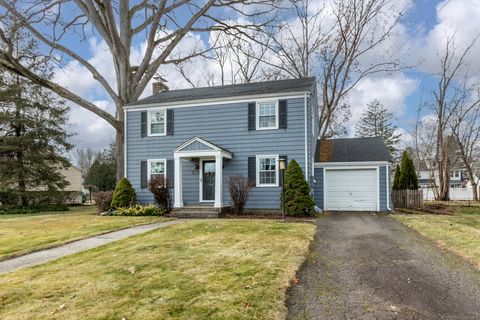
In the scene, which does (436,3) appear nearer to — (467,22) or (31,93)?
Answer: (467,22)

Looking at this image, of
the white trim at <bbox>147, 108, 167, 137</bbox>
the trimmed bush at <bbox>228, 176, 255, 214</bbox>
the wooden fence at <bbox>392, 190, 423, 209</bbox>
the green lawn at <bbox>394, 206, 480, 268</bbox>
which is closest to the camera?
the green lawn at <bbox>394, 206, 480, 268</bbox>

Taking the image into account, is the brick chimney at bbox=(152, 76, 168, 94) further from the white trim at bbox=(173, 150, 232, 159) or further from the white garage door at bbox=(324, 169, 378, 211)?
the white garage door at bbox=(324, 169, 378, 211)

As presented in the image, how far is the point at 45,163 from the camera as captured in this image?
2075 cm

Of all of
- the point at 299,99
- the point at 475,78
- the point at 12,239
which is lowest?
the point at 12,239

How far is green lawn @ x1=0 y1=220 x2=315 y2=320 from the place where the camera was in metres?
3.76

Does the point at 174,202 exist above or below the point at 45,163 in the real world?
below

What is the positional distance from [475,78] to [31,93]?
29.3 meters

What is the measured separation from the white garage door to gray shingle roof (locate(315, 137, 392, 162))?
540 mm

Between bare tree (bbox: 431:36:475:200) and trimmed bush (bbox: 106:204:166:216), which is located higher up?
bare tree (bbox: 431:36:475:200)

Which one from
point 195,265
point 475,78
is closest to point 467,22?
point 475,78

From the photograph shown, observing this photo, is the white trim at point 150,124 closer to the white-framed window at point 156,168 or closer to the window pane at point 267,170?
the white-framed window at point 156,168

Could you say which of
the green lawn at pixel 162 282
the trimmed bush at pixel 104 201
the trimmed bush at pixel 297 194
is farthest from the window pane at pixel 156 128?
the green lawn at pixel 162 282

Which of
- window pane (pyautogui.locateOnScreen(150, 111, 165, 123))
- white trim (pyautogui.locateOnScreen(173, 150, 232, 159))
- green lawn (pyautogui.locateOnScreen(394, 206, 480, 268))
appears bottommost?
green lawn (pyautogui.locateOnScreen(394, 206, 480, 268))

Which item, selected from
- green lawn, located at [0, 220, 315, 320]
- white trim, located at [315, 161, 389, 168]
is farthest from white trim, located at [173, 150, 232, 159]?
green lawn, located at [0, 220, 315, 320]
